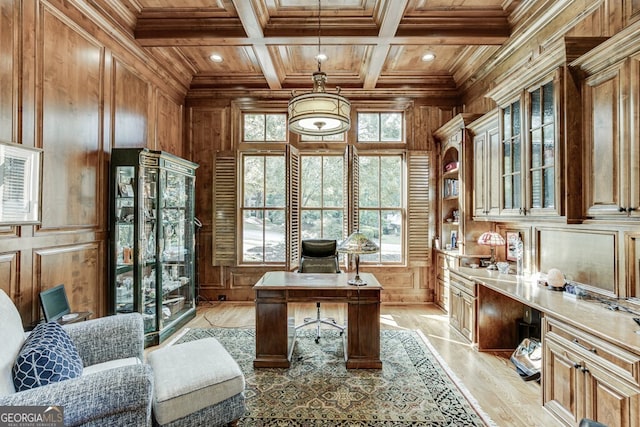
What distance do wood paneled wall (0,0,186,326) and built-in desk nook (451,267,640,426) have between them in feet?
12.6

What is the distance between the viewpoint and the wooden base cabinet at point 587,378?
5.40ft

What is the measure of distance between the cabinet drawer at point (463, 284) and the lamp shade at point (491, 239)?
50 cm

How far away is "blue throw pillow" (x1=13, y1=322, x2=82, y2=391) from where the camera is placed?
61.2 inches

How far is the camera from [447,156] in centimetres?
507

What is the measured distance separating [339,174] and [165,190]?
262 cm

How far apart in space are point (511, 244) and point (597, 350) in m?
2.11

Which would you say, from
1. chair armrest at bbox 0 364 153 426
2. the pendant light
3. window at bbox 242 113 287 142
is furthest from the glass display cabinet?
chair armrest at bbox 0 364 153 426

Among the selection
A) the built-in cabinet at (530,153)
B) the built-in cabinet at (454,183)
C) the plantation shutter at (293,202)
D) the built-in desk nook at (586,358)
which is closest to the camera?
the built-in desk nook at (586,358)

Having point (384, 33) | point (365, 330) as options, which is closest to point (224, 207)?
Result: point (365, 330)

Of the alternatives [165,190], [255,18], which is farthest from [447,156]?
[165,190]

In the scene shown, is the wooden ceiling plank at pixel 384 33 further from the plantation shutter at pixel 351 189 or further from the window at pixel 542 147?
the window at pixel 542 147

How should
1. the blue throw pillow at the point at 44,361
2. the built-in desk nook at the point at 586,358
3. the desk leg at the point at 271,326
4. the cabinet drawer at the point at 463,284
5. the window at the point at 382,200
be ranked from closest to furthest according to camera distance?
the blue throw pillow at the point at 44,361 < the built-in desk nook at the point at 586,358 < the desk leg at the point at 271,326 < the cabinet drawer at the point at 463,284 < the window at the point at 382,200

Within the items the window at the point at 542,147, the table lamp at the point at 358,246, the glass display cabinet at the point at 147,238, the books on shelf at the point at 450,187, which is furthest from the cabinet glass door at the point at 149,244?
the books on shelf at the point at 450,187

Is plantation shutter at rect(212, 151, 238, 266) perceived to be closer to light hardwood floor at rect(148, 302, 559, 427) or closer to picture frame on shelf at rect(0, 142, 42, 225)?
light hardwood floor at rect(148, 302, 559, 427)
